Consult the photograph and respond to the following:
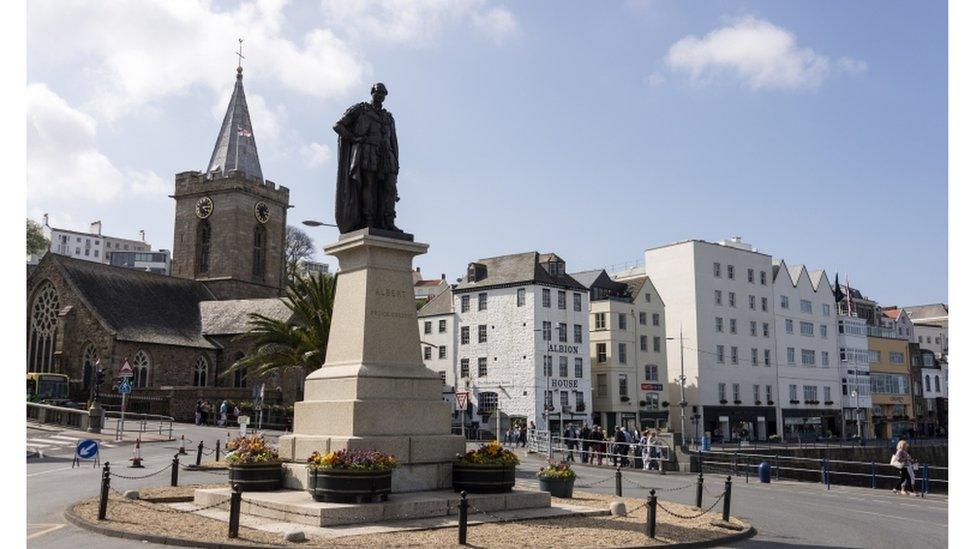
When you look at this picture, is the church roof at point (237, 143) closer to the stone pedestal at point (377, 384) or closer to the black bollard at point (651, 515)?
the stone pedestal at point (377, 384)

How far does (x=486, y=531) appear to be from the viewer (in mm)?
13039

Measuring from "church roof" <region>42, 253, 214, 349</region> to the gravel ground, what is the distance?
48128mm

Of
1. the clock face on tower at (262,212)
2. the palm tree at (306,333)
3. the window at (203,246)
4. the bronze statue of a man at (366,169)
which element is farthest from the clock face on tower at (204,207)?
the bronze statue of a man at (366,169)

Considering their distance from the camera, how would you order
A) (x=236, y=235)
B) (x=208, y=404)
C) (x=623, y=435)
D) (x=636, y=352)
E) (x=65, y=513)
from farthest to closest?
1. (x=236, y=235)
2. (x=636, y=352)
3. (x=208, y=404)
4. (x=623, y=435)
5. (x=65, y=513)

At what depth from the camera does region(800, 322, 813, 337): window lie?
78.0 meters

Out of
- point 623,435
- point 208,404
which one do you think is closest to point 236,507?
point 623,435

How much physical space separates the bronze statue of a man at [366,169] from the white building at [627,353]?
4780cm

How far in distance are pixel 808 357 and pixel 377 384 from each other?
7012cm

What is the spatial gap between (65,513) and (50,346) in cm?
5313

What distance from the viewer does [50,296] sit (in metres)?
62.4

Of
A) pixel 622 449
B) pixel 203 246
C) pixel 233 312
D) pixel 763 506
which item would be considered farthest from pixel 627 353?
pixel 763 506

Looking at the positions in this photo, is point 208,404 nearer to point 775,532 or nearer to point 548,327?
point 548,327

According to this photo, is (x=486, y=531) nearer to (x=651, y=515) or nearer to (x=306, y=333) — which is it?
(x=651, y=515)

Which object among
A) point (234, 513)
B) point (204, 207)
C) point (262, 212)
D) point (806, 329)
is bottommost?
point (234, 513)
